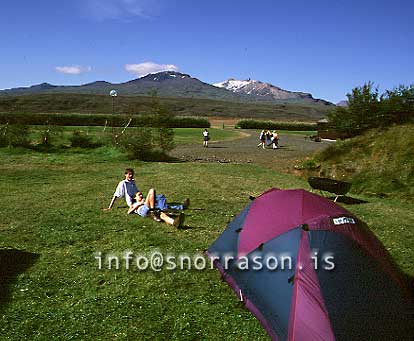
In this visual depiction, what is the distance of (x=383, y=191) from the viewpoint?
55.6 ft

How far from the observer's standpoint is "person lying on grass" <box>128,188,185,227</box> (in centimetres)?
1023

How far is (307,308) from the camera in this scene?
511cm

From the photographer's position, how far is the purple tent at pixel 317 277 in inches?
198

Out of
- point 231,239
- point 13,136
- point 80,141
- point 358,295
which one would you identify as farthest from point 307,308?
point 13,136

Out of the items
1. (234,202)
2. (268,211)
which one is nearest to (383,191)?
(234,202)

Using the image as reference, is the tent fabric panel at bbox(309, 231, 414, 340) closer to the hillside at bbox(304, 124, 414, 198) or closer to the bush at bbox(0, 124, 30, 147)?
the hillside at bbox(304, 124, 414, 198)

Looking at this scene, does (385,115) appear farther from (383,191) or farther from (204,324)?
(204,324)

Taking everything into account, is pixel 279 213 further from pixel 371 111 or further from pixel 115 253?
pixel 371 111

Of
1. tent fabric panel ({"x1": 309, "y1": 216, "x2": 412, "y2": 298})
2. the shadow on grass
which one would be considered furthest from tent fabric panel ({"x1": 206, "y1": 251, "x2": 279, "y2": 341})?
the shadow on grass

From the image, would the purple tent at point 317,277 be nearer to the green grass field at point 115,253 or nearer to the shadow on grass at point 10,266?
the green grass field at point 115,253

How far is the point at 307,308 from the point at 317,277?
47 cm

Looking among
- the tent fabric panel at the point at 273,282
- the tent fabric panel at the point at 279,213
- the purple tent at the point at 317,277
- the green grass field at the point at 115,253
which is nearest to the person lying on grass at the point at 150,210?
the green grass field at the point at 115,253

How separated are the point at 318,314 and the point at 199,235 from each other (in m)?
5.10

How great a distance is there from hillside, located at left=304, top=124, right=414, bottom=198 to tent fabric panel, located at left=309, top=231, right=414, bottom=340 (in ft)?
39.8
